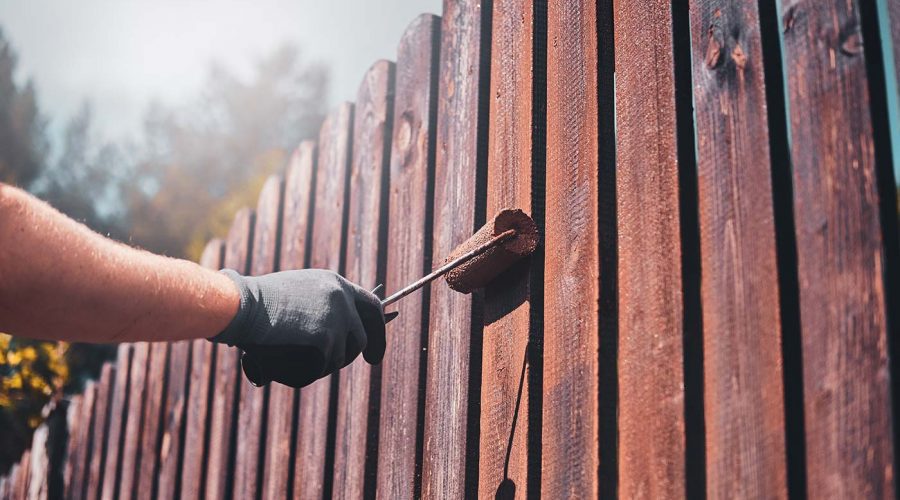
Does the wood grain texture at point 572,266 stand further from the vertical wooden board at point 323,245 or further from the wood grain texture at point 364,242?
the vertical wooden board at point 323,245

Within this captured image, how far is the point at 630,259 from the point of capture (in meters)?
1.59

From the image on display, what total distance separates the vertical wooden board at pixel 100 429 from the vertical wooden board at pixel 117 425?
5cm

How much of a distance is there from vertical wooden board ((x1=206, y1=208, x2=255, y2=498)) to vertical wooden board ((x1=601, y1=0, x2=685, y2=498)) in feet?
7.48

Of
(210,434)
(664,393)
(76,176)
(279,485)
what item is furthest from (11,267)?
(76,176)

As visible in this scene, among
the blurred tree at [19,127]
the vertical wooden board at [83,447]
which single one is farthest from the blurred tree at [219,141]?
the vertical wooden board at [83,447]

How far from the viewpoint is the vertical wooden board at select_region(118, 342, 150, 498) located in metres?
4.70

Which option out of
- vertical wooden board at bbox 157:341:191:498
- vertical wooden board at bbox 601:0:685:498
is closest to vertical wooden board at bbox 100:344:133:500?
vertical wooden board at bbox 157:341:191:498

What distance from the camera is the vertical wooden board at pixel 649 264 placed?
143 centimetres

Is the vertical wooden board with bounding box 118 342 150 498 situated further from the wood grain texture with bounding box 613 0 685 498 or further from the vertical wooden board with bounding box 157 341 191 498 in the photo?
the wood grain texture with bounding box 613 0 685 498

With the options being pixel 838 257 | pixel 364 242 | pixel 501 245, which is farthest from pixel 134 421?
pixel 838 257

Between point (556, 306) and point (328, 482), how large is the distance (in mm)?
1286

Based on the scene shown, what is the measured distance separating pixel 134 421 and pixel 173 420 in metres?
0.65

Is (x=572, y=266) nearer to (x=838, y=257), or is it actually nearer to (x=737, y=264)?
(x=737, y=264)

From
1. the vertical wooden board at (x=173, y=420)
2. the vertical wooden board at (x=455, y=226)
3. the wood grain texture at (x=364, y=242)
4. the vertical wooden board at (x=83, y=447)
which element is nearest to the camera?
the vertical wooden board at (x=455, y=226)
